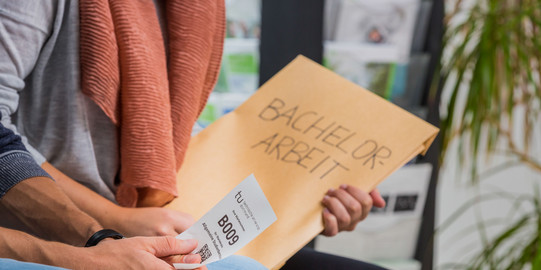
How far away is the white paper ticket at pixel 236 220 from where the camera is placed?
0.51 metres

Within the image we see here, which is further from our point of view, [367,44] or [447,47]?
[447,47]

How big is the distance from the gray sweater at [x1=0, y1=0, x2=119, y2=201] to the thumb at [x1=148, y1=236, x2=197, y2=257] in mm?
238

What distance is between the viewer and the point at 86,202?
0.70m

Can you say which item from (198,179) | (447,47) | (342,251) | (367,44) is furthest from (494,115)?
(198,179)

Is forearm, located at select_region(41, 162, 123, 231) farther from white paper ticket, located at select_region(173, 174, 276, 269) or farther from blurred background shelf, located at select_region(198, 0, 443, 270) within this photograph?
blurred background shelf, located at select_region(198, 0, 443, 270)

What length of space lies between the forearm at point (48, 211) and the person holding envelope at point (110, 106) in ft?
0.27

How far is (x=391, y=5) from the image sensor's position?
1507mm

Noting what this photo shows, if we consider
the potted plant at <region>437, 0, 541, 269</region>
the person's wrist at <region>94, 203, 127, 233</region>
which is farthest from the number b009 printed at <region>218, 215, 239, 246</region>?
the potted plant at <region>437, 0, 541, 269</region>

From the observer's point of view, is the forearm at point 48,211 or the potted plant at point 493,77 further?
the potted plant at point 493,77

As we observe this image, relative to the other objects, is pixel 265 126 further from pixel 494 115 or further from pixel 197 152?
pixel 494 115

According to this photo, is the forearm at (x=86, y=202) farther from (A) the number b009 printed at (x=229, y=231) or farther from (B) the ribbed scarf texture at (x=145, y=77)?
(A) the number b009 printed at (x=229, y=231)

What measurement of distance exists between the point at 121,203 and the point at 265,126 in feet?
0.81

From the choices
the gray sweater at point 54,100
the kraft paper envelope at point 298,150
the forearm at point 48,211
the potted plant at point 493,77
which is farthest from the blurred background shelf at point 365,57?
the forearm at point 48,211

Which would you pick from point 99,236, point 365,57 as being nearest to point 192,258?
point 99,236
